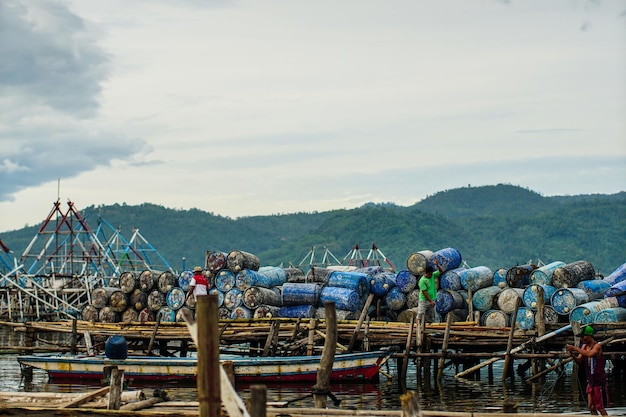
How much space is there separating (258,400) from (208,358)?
2.98 ft

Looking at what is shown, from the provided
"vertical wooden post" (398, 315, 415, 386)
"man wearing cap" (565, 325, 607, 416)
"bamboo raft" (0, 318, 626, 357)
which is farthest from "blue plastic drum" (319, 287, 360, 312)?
"man wearing cap" (565, 325, 607, 416)

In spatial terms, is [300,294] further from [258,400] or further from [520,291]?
[258,400]

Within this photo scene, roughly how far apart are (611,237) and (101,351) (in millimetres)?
102911

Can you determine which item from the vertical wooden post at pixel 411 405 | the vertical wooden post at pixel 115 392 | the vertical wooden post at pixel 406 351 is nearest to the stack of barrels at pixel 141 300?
the vertical wooden post at pixel 406 351

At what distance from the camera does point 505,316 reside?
99.6ft

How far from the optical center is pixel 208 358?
42.3 ft

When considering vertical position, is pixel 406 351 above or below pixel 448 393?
above

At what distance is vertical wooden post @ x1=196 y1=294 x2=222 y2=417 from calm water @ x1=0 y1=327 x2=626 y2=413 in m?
8.91

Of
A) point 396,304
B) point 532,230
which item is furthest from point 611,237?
point 396,304

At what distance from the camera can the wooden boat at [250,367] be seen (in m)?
25.4

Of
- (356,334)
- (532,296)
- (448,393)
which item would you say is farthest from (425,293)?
(532,296)

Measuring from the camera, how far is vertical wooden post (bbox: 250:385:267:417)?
12.5 metres

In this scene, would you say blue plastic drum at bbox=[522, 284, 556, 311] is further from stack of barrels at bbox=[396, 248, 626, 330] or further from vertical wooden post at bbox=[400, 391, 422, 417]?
vertical wooden post at bbox=[400, 391, 422, 417]

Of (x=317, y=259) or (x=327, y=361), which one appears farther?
(x=317, y=259)
